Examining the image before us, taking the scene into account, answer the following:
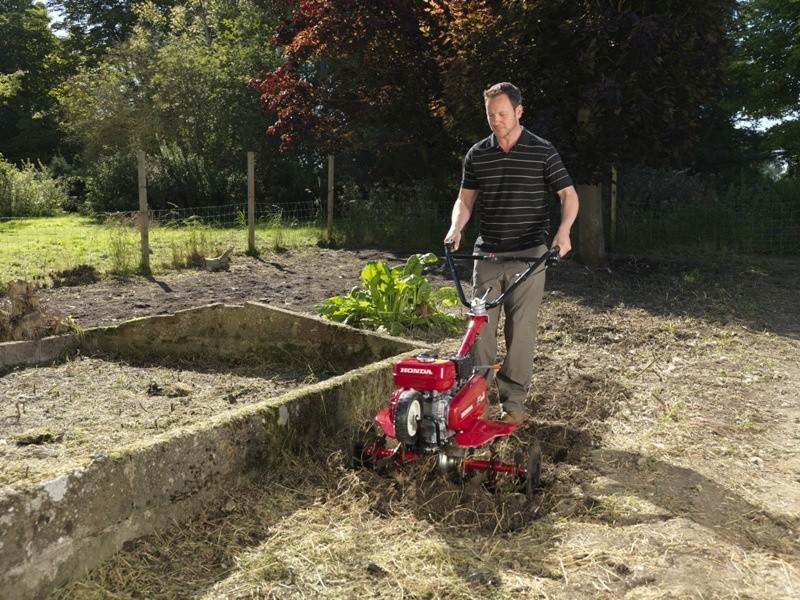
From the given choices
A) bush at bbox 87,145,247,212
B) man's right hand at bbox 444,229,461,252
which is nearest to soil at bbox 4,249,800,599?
man's right hand at bbox 444,229,461,252

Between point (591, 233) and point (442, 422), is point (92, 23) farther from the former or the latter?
point (442, 422)

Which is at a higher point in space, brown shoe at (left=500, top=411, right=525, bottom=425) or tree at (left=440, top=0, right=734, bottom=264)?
tree at (left=440, top=0, right=734, bottom=264)

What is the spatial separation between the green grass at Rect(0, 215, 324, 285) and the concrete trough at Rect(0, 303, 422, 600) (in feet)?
15.9

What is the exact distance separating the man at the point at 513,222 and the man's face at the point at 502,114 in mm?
27

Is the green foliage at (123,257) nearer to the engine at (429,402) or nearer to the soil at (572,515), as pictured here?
the soil at (572,515)

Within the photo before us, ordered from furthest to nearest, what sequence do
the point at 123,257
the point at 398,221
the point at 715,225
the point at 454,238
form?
the point at 398,221 → the point at 715,225 → the point at 123,257 → the point at 454,238

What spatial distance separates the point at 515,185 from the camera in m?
4.69

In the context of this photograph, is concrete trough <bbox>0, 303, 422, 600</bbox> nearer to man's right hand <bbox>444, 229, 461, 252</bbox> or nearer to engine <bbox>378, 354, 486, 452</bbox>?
engine <bbox>378, 354, 486, 452</bbox>

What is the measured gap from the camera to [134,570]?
303 cm

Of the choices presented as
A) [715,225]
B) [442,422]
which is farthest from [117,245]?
[715,225]

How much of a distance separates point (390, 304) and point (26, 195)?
66.1 feet

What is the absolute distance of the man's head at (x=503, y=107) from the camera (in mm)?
4410

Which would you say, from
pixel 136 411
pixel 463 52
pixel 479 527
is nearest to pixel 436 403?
pixel 479 527

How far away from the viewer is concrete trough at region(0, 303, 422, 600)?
2805 mm
